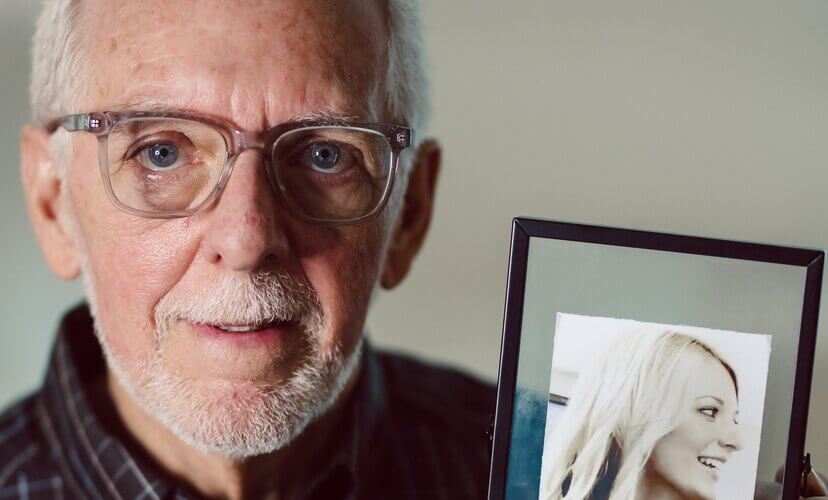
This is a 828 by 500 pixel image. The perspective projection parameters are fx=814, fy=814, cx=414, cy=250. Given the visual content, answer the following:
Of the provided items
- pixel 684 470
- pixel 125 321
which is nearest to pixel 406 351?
pixel 125 321

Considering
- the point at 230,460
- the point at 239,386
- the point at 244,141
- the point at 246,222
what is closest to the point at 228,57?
the point at 244,141

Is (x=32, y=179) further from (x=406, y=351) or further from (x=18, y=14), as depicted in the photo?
(x=406, y=351)

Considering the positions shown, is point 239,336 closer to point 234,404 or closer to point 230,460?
point 234,404

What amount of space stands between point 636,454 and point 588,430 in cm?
6

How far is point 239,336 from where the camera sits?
1032 mm

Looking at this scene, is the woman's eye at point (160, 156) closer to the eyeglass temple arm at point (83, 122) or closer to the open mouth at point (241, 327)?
the eyeglass temple arm at point (83, 122)

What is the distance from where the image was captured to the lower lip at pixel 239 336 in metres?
1.03

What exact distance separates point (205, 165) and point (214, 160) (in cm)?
2

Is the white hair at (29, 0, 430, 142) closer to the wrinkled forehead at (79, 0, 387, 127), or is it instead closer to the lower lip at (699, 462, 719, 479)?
the wrinkled forehead at (79, 0, 387, 127)

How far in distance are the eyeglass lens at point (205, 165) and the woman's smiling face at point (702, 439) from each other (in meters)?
0.48

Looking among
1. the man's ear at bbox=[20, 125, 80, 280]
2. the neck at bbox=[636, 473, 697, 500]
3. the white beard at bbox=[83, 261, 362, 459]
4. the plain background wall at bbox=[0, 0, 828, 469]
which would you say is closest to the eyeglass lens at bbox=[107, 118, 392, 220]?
the white beard at bbox=[83, 261, 362, 459]

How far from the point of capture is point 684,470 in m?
0.93

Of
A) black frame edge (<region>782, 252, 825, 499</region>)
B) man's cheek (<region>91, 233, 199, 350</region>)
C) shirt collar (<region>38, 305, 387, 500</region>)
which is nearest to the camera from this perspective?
black frame edge (<region>782, 252, 825, 499</region>)

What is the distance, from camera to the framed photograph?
0.93 metres
